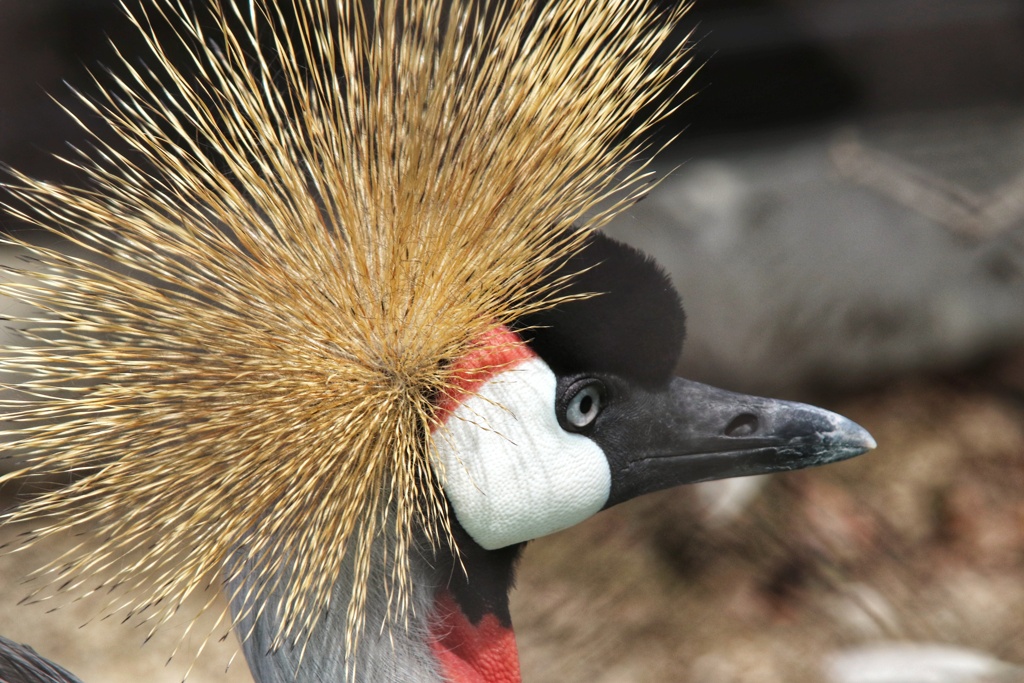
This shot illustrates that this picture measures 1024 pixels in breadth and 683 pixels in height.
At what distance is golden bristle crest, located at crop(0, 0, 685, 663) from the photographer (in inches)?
29.2

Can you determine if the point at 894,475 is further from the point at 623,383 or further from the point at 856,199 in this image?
the point at 623,383

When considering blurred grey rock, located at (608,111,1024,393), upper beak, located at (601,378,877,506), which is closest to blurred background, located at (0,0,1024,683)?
blurred grey rock, located at (608,111,1024,393)

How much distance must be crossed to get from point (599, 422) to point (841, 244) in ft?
4.96

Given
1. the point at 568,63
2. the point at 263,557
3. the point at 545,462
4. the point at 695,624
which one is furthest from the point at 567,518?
the point at 695,624

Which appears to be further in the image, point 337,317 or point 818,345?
point 818,345

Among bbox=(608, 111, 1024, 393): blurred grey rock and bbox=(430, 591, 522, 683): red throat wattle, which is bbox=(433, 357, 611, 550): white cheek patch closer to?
bbox=(430, 591, 522, 683): red throat wattle

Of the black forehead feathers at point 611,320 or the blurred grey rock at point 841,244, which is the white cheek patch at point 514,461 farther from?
the blurred grey rock at point 841,244

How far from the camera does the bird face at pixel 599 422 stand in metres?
0.81

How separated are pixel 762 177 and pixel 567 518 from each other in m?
1.49

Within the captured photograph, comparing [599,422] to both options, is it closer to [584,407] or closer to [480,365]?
[584,407]

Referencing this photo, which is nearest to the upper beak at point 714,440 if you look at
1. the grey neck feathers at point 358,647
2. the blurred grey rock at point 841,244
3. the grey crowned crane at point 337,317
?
the grey crowned crane at point 337,317

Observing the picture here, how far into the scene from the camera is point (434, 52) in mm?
777

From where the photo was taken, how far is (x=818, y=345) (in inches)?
89.4

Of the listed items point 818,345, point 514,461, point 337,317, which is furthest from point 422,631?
point 818,345
